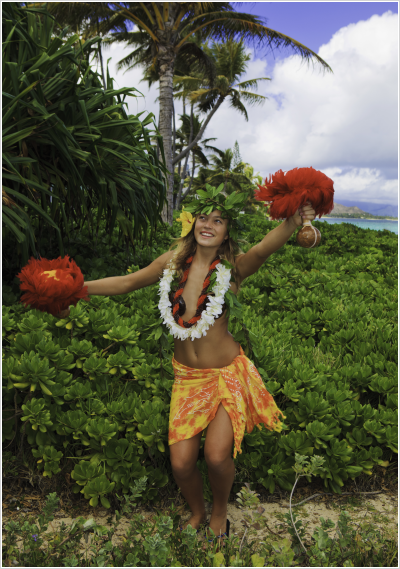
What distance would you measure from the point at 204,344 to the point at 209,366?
129 millimetres

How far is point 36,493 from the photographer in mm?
2697

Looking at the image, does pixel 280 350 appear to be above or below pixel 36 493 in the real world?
above

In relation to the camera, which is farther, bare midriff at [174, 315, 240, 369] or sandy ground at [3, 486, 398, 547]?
sandy ground at [3, 486, 398, 547]

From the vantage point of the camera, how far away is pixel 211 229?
2367mm

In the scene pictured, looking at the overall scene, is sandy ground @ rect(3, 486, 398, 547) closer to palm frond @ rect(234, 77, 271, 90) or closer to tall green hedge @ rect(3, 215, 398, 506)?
tall green hedge @ rect(3, 215, 398, 506)

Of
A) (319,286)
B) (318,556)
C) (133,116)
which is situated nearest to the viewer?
(318,556)

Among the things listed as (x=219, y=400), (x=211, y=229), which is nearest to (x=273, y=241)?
(x=211, y=229)

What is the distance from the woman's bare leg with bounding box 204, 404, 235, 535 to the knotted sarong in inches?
1.4

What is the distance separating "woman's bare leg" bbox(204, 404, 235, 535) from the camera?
2152mm

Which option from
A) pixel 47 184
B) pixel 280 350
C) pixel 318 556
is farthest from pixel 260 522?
pixel 47 184

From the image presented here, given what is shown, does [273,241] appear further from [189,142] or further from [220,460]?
[189,142]

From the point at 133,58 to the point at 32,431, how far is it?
22.3m

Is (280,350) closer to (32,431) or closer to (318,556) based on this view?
(318,556)

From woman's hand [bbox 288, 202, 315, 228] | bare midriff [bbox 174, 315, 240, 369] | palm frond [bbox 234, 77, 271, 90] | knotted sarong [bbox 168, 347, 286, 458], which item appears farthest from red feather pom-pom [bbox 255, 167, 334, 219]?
palm frond [bbox 234, 77, 271, 90]
